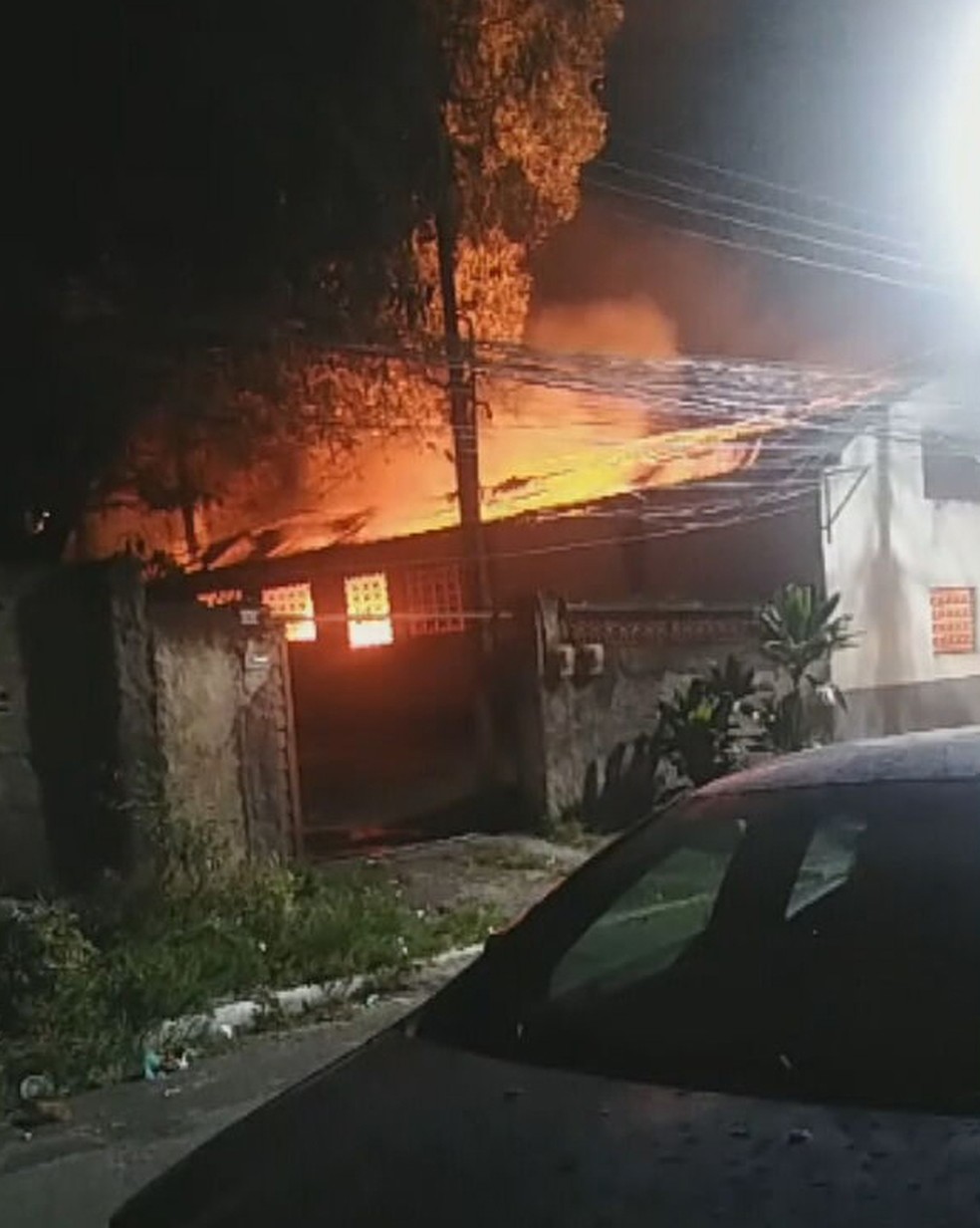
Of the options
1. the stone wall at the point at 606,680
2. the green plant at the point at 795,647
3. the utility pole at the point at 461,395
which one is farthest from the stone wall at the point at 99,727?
the green plant at the point at 795,647

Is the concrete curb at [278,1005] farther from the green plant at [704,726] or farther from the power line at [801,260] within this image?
the power line at [801,260]

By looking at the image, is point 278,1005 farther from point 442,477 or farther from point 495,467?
point 495,467

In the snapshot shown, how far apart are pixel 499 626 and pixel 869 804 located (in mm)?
11139

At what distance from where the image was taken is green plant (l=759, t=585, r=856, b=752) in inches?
585

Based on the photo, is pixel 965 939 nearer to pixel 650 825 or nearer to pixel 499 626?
pixel 650 825

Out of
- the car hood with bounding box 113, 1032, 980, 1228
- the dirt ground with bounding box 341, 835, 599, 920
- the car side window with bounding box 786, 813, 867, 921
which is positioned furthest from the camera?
the dirt ground with bounding box 341, 835, 599, 920

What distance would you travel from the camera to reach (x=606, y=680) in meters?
14.3

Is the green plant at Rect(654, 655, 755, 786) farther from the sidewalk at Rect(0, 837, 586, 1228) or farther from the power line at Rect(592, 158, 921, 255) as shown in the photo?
the power line at Rect(592, 158, 921, 255)

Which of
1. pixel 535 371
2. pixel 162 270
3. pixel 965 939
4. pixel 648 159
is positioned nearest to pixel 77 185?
pixel 162 270

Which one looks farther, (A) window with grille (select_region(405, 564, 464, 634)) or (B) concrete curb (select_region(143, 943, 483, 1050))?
(A) window with grille (select_region(405, 564, 464, 634))

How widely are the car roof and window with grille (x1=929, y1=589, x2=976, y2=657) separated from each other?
16.8 metres

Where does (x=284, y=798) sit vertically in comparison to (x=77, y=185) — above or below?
below

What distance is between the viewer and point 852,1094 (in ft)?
7.99

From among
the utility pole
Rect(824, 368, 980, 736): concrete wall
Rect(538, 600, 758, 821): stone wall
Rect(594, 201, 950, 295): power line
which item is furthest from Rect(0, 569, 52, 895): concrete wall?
Rect(594, 201, 950, 295): power line
